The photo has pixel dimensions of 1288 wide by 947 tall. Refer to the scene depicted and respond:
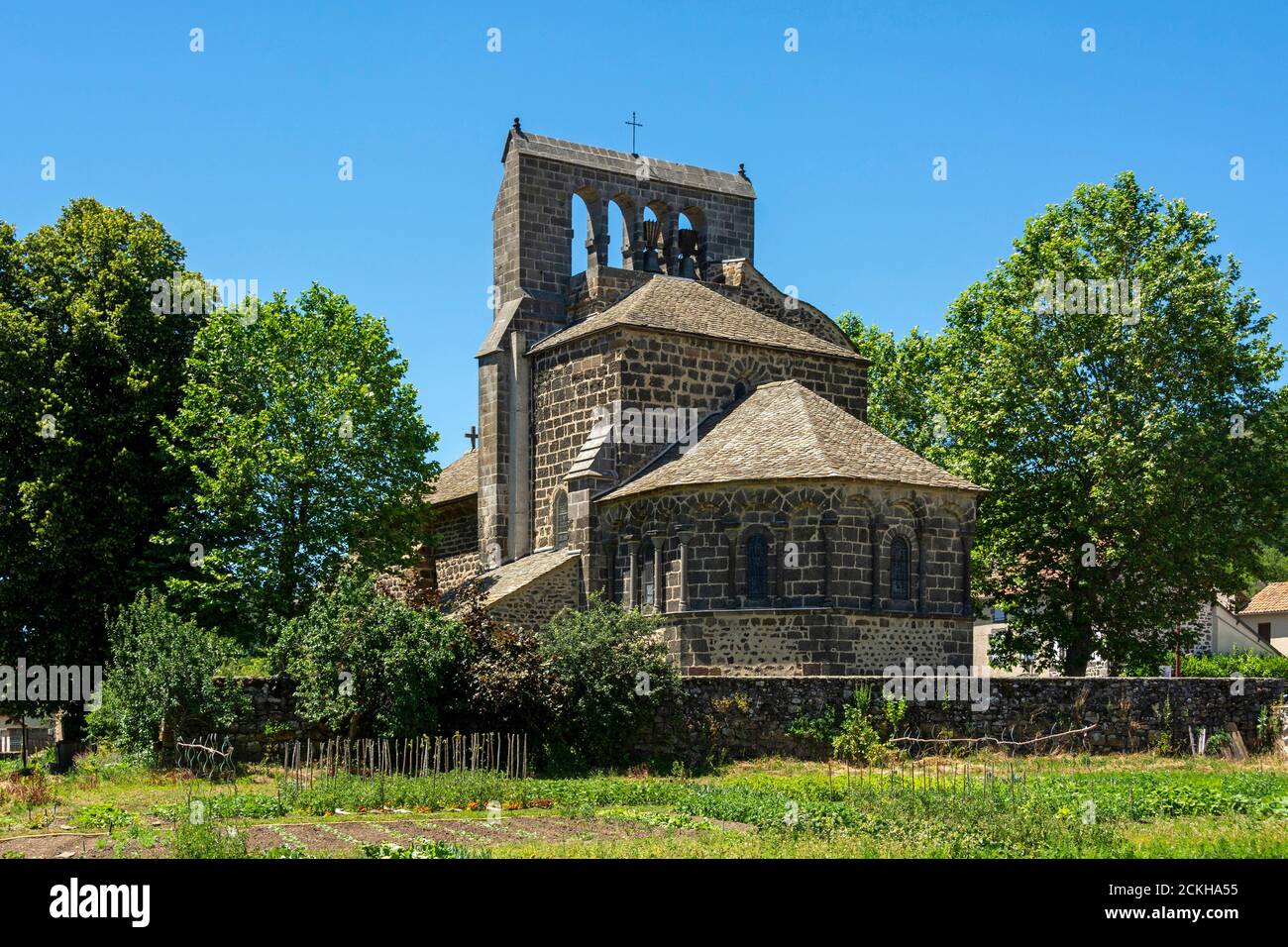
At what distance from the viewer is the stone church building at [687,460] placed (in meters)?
33.0

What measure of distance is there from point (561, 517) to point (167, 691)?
50.1 feet

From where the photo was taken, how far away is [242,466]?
36.8 m

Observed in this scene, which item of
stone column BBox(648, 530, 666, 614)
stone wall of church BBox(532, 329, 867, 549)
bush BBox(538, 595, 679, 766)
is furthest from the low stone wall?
stone wall of church BBox(532, 329, 867, 549)

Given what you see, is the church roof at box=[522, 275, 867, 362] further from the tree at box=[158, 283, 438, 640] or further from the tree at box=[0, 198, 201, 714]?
the tree at box=[0, 198, 201, 714]

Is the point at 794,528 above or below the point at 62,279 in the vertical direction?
below

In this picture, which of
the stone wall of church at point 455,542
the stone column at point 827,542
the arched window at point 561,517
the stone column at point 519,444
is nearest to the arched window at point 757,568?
the stone column at point 827,542

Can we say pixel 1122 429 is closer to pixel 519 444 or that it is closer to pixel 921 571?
pixel 921 571

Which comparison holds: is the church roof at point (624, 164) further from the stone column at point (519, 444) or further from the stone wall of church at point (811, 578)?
the stone wall of church at point (811, 578)

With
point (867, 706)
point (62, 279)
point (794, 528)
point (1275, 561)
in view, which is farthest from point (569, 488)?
point (1275, 561)

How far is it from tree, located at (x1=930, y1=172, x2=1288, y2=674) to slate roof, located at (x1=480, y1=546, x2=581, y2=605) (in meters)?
11.5

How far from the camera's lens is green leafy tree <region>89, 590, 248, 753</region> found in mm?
26828

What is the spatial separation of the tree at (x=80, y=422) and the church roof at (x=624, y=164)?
10716mm
